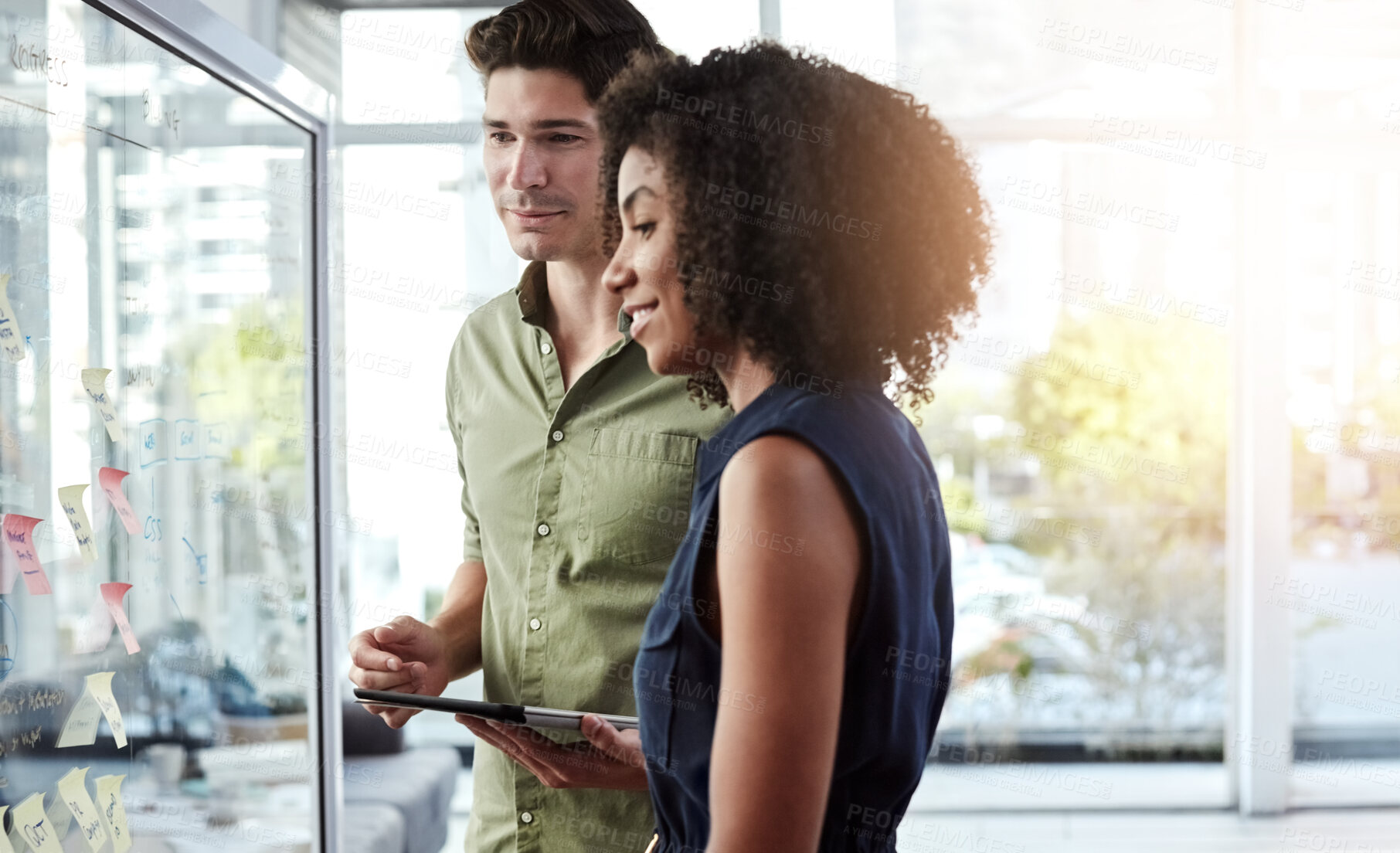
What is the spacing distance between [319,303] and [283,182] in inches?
8.9

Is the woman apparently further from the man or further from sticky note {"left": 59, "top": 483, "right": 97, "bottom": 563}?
sticky note {"left": 59, "top": 483, "right": 97, "bottom": 563}

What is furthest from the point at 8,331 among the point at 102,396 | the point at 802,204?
the point at 802,204

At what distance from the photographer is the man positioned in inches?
48.1

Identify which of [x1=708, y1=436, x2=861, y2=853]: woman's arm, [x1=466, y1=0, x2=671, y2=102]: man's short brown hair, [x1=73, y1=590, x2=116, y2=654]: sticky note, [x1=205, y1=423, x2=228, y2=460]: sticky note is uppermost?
[x1=466, y1=0, x2=671, y2=102]: man's short brown hair

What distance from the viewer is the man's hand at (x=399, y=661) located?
4.07ft

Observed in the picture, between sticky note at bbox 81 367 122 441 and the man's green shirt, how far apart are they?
474 mm

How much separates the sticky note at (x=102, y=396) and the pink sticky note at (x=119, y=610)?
194 mm

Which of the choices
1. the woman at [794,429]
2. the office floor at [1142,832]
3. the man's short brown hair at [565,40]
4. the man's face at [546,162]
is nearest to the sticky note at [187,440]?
the man's face at [546,162]

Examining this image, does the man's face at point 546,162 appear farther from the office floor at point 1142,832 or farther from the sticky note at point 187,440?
the office floor at point 1142,832

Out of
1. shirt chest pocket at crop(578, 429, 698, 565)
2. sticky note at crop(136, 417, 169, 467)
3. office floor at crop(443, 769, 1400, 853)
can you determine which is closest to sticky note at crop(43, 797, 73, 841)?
sticky note at crop(136, 417, 169, 467)

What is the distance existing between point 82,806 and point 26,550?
35 centimetres

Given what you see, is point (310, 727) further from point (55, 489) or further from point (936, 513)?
point (936, 513)

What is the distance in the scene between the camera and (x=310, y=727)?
187 centimetres

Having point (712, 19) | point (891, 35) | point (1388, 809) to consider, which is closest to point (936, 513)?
point (712, 19)
